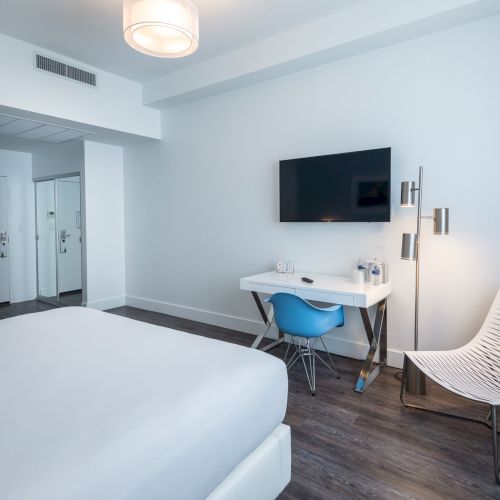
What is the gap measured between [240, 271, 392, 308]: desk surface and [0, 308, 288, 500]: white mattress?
1228 millimetres

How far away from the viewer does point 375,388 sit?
2920 mm

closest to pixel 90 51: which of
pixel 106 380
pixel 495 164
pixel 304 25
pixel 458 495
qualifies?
pixel 304 25

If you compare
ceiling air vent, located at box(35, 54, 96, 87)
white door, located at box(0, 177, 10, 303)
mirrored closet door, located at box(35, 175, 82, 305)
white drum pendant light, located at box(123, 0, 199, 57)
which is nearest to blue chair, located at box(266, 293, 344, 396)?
white drum pendant light, located at box(123, 0, 199, 57)

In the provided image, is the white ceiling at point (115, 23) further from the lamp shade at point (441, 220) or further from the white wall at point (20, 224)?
the white wall at point (20, 224)

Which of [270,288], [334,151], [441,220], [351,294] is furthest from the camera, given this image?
[334,151]

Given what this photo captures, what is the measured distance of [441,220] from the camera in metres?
2.71

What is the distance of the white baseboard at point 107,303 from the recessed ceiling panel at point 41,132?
2.25 m

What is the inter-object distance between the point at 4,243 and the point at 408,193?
5.77 metres

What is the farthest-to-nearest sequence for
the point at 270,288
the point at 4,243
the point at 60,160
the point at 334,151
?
the point at 4,243
the point at 60,160
the point at 334,151
the point at 270,288

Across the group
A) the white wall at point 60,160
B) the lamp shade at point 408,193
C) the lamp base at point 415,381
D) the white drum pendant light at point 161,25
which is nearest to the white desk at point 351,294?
the lamp base at point 415,381

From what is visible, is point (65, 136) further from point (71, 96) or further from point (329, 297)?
point (329, 297)

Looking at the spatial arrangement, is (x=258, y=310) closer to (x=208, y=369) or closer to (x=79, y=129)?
(x=208, y=369)

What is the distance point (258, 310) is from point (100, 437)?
3.10 metres

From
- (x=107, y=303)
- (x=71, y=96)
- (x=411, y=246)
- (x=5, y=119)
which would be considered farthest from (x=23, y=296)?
(x=411, y=246)
